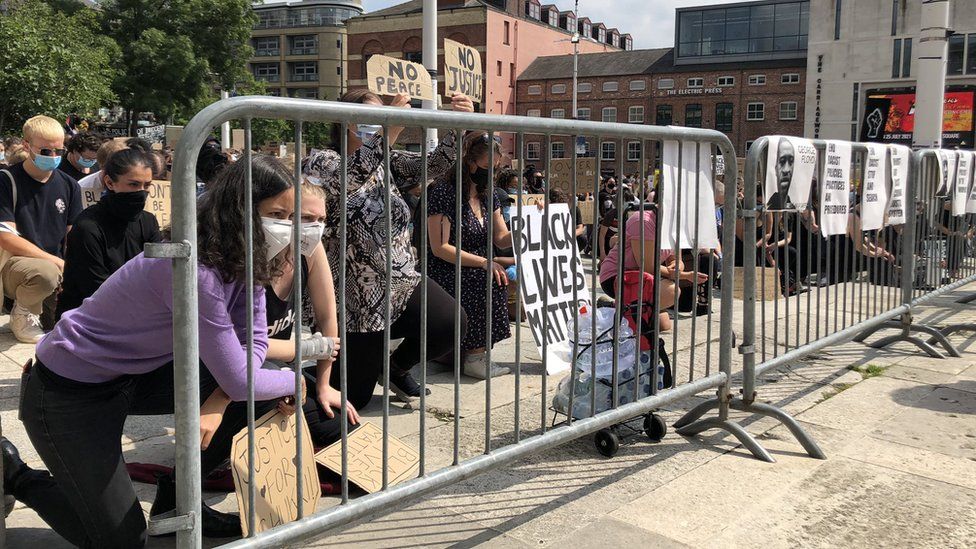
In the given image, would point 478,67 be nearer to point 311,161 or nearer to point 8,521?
point 311,161

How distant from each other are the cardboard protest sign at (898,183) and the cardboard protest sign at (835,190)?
955mm

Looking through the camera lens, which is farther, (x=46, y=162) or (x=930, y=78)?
(x=930, y=78)

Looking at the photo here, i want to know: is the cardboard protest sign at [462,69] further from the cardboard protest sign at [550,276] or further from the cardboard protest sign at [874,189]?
the cardboard protest sign at [550,276]

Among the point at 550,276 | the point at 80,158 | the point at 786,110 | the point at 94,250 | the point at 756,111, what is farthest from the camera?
the point at 756,111

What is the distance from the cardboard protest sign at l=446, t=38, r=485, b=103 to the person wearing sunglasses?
361 cm

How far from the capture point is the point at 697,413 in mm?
4398

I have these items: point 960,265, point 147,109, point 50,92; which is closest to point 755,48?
point 147,109

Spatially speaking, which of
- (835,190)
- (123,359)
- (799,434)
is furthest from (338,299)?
(835,190)

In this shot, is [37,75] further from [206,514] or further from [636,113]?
[636,113]

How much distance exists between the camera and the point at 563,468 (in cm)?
395

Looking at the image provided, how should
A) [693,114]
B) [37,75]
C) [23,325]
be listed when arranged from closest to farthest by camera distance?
1. [23,325]
2. [37,75]
3. [693,114]

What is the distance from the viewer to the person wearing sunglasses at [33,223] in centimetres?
598

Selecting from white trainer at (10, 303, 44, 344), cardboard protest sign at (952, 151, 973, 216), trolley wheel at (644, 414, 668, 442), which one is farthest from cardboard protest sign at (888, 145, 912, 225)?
white trainer at (10, 303, 44, 344)

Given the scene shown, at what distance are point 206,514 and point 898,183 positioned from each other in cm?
544
